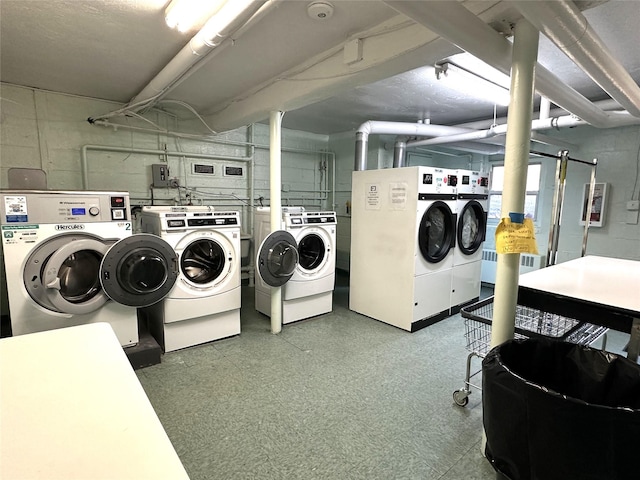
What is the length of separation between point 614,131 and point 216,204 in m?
5.04

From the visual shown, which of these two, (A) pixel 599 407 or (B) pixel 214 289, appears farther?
(B) pixel 214 289

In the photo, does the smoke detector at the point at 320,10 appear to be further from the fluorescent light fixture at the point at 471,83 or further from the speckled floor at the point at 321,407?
the speckled floor at the point at 321,407

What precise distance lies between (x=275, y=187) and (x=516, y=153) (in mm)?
2100

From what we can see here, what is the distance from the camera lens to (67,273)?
8.07ft

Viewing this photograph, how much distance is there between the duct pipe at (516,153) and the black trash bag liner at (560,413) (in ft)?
0.59

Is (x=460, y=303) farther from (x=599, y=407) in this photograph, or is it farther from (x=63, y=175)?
(x=63, y=175)

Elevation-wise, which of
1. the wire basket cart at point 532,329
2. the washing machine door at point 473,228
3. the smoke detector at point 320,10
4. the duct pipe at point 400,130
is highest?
the smoke detector at point 320,10

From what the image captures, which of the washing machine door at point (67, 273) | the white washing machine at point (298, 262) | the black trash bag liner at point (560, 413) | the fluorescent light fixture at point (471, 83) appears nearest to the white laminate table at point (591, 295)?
the black trash bag liner at point (560, 413)

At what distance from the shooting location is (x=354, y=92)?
3.46m

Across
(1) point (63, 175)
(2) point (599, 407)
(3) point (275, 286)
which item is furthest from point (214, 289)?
(2) point (599, 407)

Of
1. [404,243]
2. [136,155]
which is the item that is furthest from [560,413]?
[136,155]

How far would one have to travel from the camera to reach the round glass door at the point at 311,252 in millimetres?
3742

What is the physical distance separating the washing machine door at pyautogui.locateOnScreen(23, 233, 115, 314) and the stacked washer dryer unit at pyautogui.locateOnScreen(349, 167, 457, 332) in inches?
98.3

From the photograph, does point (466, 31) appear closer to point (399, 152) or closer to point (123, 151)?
point (399, 152)
